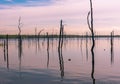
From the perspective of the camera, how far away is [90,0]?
3359 cm

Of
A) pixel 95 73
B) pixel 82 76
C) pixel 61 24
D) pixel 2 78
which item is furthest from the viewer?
pixel 61 24

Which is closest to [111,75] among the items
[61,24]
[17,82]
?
[17,82]

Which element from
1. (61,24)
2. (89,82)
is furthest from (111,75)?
(61,24)

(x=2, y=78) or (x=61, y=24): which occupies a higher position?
(x=61, y=24)

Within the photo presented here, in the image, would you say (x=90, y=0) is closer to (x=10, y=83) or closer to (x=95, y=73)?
(x=95, y=73)

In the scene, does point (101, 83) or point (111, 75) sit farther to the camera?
point (111, 75)

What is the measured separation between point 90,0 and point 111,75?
968cm

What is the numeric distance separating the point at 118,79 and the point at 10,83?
828cm

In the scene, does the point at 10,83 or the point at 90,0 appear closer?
the point at 10,83

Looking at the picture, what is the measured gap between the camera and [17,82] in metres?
22.8

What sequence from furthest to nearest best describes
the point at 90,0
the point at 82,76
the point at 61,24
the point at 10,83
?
the point at 61,24, the point at 90,0, the point at 82,76, the point at 10,83

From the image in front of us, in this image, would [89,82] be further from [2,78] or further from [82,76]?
[2,78]

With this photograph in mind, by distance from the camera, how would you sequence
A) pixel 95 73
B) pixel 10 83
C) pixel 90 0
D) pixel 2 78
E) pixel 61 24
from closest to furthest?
pixel 10 83 < pixel 2 78 < pixel 95 73 < pixel 90 0 < pixel 61 24

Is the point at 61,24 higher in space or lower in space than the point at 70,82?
higher
